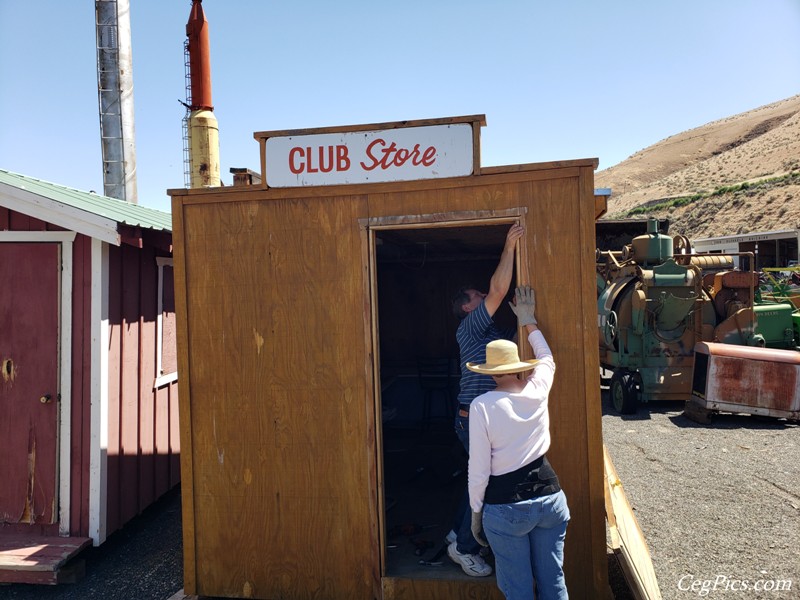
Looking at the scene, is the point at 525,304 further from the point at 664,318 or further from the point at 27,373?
the point at 664,318

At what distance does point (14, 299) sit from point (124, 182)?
12162 millimetres

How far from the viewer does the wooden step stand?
Answer: 4859 mm

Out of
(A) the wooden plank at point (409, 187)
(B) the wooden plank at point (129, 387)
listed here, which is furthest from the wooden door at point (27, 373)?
(A) the wooden plank at point (409, 187)

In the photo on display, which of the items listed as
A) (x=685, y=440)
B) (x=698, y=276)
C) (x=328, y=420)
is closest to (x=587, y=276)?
(x=328, y=420)

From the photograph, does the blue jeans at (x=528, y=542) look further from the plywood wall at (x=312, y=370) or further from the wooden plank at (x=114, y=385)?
the wooden plank at (x=114, y=385)

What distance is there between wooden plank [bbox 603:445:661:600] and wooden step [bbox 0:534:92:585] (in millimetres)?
4375

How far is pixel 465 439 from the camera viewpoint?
4543mm

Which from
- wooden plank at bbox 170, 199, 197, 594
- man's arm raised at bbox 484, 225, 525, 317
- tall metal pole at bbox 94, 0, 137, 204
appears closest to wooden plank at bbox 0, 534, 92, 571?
wooden plank at bbox 170, 199, 197, 594

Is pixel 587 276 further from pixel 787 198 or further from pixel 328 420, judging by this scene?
pixel 787 198

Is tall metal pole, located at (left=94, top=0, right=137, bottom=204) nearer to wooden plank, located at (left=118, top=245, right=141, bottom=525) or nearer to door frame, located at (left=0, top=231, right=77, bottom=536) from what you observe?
wooden plank, located at (left=118, top=245, right=141, bottom=525)

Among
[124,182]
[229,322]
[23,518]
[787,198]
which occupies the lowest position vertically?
[23,518]

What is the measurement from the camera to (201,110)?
16141 mm

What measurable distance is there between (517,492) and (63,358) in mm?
4371

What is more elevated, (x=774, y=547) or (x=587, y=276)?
(x=587, y=276)
